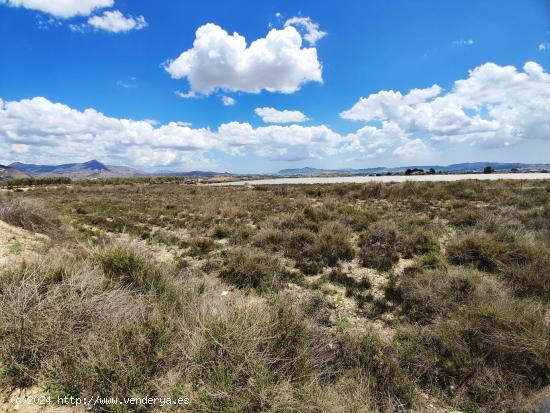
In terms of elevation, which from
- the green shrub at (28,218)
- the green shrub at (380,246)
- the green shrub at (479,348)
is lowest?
the green shrub at (479,348)

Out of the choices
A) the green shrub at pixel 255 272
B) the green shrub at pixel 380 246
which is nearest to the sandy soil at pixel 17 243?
the green shrub at pixel 255 272

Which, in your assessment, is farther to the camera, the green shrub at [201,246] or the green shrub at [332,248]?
the green shrub at [201,246]

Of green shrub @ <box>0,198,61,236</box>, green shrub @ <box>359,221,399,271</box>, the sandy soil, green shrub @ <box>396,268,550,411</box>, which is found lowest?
green shrub @ <box>396,268,550,411</box>

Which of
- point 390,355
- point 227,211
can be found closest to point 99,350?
point 390,355

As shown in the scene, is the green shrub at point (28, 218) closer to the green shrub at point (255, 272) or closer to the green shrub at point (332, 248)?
the green shrub at point (255, 272)

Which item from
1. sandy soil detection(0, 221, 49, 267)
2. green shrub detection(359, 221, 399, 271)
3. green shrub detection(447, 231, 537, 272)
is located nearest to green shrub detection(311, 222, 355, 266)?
green shrub detection(359, 221, 399, 271)

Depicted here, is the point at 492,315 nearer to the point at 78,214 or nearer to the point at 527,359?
the point at 527,359

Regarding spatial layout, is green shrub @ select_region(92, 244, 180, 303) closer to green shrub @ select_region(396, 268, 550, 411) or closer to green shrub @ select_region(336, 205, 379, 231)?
green shrub @ select_region(396, 268, 550, 411)

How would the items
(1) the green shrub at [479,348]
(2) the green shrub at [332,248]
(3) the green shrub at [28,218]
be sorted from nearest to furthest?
1. (1) the green shrub at [479,348]
2. (2) the green shrub at [332,248]
3. (3) the green shrub at [28,218]

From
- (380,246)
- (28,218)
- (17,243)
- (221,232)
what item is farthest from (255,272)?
(28,218)

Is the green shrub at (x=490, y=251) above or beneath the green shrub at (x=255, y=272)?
above

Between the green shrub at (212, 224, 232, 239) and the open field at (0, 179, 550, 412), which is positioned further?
the green shrub at (212, 224, 232, 239)

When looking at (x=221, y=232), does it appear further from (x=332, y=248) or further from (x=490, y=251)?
(x=490, y=251)

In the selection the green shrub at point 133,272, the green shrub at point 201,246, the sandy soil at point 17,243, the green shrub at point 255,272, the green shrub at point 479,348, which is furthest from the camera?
the green shrub at point 201,246
